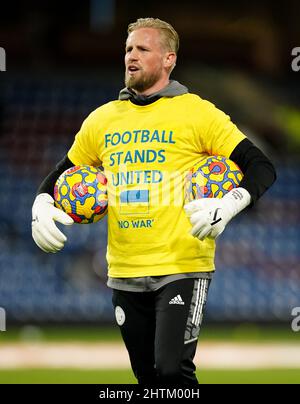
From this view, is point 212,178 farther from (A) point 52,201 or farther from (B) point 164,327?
(A) point 52,201

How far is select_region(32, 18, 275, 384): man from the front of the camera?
16.5ft

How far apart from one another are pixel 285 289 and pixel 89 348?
4248mm

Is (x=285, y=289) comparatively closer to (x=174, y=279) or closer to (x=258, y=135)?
(x=258, y=135)

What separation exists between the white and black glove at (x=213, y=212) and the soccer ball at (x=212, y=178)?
101 millimetres

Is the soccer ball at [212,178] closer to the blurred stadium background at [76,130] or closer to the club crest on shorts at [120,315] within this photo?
the club crest on shorts at [120,315]

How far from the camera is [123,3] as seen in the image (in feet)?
55.6

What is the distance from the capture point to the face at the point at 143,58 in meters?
5.33

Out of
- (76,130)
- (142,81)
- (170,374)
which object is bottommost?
(170,374)

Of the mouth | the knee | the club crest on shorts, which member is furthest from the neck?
the knee

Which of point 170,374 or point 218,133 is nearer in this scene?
point 170,374

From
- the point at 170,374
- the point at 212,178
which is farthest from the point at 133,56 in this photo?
the point at 170,374

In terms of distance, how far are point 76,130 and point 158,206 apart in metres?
11.1

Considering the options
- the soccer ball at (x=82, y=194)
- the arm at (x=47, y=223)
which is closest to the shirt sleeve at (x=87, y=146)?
the soccer ball at (x=82, y=194)

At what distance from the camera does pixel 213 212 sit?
494 cm
